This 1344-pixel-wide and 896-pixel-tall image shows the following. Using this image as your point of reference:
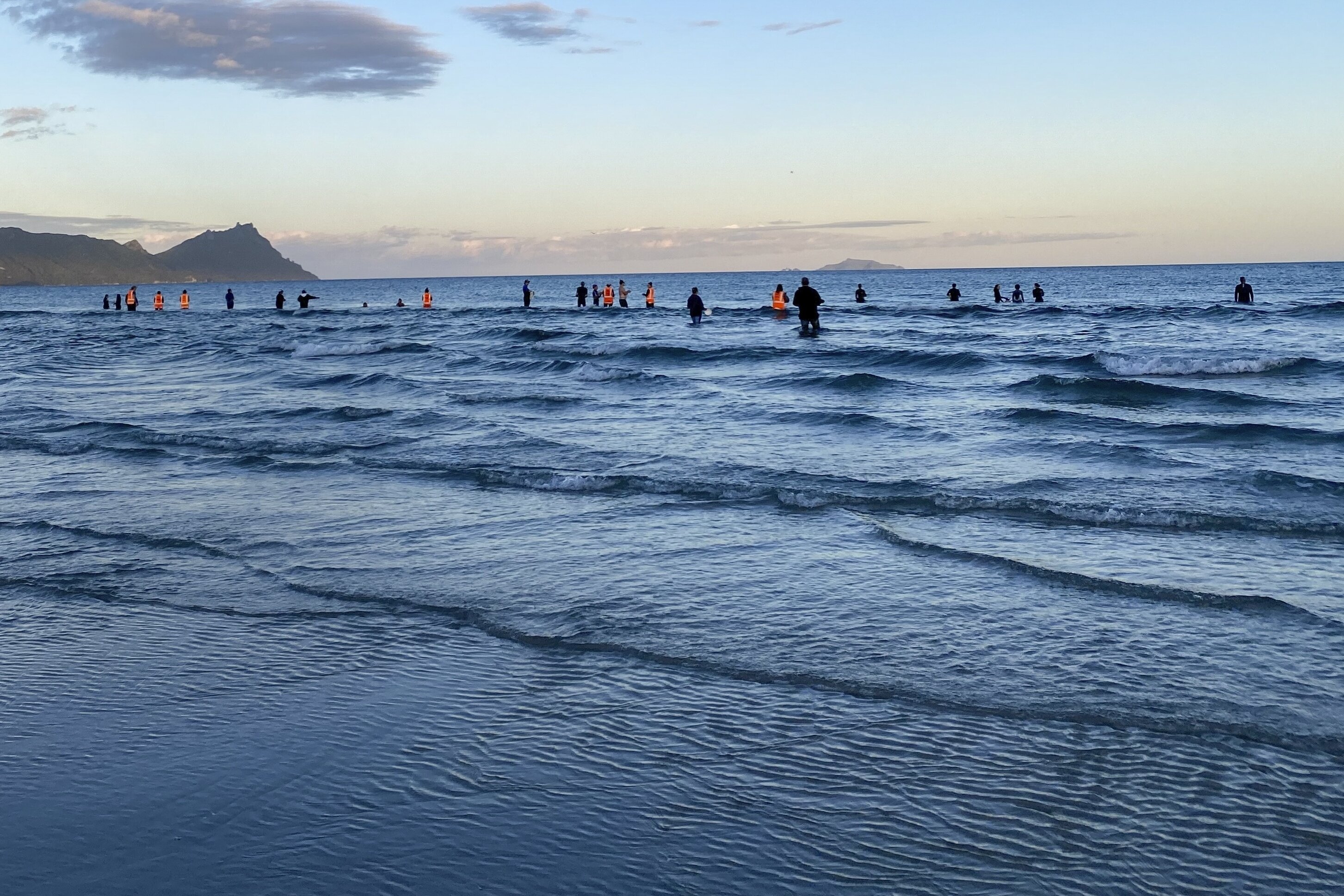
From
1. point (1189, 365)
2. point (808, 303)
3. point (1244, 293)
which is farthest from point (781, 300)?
point (1244, 293)

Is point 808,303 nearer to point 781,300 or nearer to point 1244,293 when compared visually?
point 781,300

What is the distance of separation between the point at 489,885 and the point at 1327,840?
316cm

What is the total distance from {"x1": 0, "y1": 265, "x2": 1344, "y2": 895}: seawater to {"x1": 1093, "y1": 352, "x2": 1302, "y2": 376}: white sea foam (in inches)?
286

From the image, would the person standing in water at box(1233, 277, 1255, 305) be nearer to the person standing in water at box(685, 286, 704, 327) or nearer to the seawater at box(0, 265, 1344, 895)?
the person standing in water at box(685, 286, 704, 327)

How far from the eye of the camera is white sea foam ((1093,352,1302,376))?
968 inches

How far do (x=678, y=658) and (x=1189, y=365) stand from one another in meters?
21.8

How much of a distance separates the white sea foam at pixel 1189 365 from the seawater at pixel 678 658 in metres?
7.27

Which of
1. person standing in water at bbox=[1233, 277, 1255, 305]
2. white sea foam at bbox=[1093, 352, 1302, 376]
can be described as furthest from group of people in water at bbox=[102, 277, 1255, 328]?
white sea foam at bbox=[1093, 352, 1302, 376]

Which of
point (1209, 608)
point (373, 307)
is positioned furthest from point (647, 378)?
point (373, 307)

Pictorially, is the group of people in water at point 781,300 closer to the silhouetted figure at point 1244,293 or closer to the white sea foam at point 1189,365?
the silhouetted figure at point 1244,293

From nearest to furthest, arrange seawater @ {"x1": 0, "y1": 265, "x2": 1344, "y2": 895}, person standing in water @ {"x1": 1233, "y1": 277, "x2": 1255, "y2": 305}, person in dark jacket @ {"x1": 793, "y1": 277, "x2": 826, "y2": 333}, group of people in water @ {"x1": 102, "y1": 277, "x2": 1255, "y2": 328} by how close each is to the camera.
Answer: seawater @ {"x1": 0, "y1": 265, "x2": 1344, "y2": 895}, person in dark jacket @ {"x1": 793, "y1": 277, "x2": 826, "y2": 333}, group of people in water @ {"x1": 102, "y1": 277, "x2": 1255, "y2": 328}, person standing in water @ {"x1": 1233, "y1": 277, "x2": 1255, "y2": 305}

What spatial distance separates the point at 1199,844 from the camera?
4363 millimetres

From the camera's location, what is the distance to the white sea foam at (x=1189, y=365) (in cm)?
2458

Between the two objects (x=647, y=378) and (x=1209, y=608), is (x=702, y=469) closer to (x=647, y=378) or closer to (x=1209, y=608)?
(x=1209, y=608)
